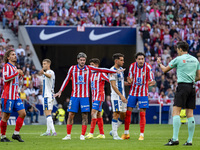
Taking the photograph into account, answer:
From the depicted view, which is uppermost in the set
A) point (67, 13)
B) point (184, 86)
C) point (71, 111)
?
point (67, 13)

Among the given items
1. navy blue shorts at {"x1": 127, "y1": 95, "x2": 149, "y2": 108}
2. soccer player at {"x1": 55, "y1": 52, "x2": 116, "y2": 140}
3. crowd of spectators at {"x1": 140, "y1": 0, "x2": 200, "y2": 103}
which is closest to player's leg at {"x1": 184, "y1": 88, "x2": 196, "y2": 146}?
navy blue shorts at {"x1": 127, "y1": 95, "x2": 149, "y2": 108}

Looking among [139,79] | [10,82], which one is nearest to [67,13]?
[139,79]

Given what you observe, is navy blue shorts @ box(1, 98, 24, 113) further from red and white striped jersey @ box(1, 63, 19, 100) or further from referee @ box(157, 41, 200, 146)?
referee @ box(157, 41, 200, 146)

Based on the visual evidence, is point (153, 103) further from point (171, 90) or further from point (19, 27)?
point (19, 27)

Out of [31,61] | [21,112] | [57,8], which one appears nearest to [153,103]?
[31,61]

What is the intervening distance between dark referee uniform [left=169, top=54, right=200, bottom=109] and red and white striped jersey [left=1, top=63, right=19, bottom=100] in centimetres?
385

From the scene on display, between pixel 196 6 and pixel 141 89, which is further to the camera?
pixel 196 6

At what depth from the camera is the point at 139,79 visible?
13.5m

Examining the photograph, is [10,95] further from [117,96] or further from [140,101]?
[140,101]

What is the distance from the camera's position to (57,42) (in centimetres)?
3089

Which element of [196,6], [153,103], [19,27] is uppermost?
[196,6]

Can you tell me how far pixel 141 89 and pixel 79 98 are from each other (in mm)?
1718

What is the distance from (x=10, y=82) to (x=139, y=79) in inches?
134

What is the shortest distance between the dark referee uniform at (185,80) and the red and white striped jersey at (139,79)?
2.70m
